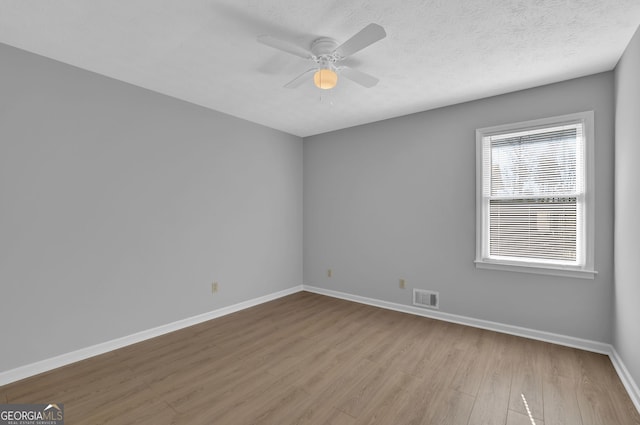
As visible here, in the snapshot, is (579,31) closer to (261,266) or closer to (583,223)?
(583,223)

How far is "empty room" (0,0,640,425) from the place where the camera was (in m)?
1.99

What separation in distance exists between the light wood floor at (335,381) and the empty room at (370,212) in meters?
0.02

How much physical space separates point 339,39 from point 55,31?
2.12 metres

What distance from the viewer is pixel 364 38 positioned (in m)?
1.82

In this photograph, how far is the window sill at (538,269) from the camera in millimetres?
2771

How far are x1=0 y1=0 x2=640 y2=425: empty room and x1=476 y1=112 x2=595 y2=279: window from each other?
0.02 meters

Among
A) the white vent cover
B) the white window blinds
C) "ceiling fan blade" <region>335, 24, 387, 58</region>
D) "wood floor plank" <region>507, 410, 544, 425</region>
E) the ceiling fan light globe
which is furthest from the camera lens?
the white vent cover

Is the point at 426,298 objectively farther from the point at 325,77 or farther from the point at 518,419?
the point at 325,77

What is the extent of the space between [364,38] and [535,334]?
336cm

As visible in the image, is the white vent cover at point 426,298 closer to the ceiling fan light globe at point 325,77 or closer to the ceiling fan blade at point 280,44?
the ceiling fan light globe at point 325,77

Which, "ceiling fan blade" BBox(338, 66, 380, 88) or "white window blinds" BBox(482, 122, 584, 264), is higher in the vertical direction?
"ceiling fan blade" BBox(338, 66, 380, 88)

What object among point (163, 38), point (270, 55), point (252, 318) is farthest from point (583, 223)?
point (163, 38)

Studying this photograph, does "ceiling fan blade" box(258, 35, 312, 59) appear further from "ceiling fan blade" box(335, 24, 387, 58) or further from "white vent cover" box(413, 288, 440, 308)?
"white vent cover" box(413, 288, 440, 308)

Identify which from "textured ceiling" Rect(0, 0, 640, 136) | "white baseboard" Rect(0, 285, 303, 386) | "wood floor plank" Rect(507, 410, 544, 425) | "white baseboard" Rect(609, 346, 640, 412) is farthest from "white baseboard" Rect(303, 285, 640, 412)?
"textured ceiling" Rect(0, 0, 640, 136)
